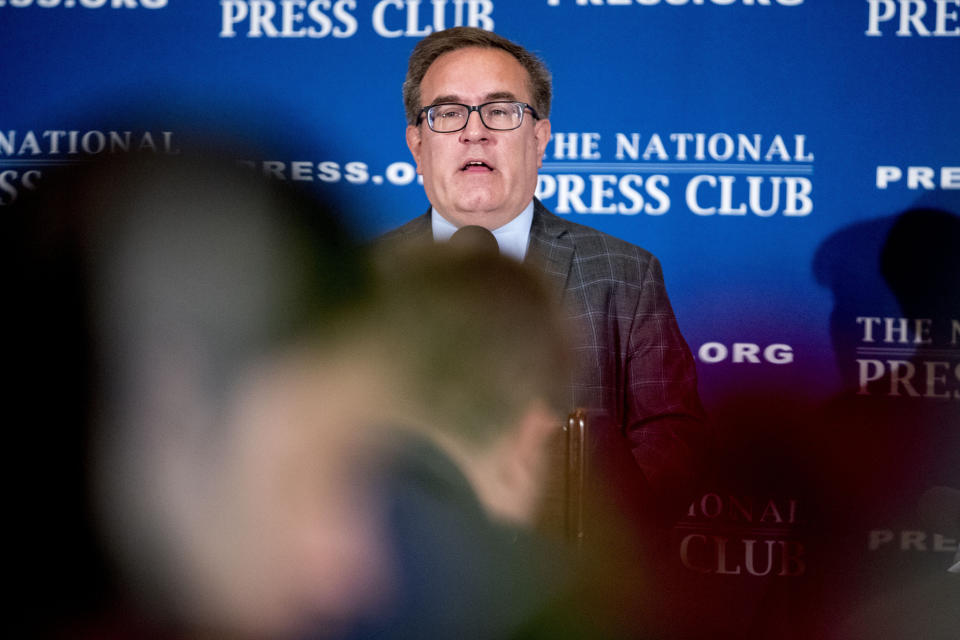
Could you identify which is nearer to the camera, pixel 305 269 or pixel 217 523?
A: pixel 305 269

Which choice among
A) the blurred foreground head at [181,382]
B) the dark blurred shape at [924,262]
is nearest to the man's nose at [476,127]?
the blurred foreground head at [181,382]

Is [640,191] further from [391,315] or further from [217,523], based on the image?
[217,523]

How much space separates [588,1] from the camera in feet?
5.51

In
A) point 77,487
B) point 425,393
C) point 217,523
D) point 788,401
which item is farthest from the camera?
point 788,401

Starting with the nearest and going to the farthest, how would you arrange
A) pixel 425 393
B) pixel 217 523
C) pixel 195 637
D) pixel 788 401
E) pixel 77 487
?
pixel 77 487 < pixel 217 523 < pixel 195 637 < pixel 425 393 < pixel 788 401

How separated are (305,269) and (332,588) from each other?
0.50 metres

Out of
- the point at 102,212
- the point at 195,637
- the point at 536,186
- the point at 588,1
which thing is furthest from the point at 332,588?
the point at 588,1

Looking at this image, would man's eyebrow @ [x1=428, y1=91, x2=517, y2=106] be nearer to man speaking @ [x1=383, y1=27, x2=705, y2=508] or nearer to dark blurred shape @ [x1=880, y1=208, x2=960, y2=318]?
man speaking @ [x1=383, y1=27, x2=705, y2=508]

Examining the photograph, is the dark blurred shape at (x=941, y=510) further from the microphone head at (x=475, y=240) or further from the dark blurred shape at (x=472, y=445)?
the microphone head at (x=475, y=240)

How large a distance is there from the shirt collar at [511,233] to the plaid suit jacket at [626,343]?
15mm

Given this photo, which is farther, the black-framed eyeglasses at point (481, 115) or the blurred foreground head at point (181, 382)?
the black-framed eyeglasses at point (481, 115)

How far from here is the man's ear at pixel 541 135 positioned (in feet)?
5.31

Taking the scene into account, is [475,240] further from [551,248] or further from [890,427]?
[890,427]

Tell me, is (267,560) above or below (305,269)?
below
